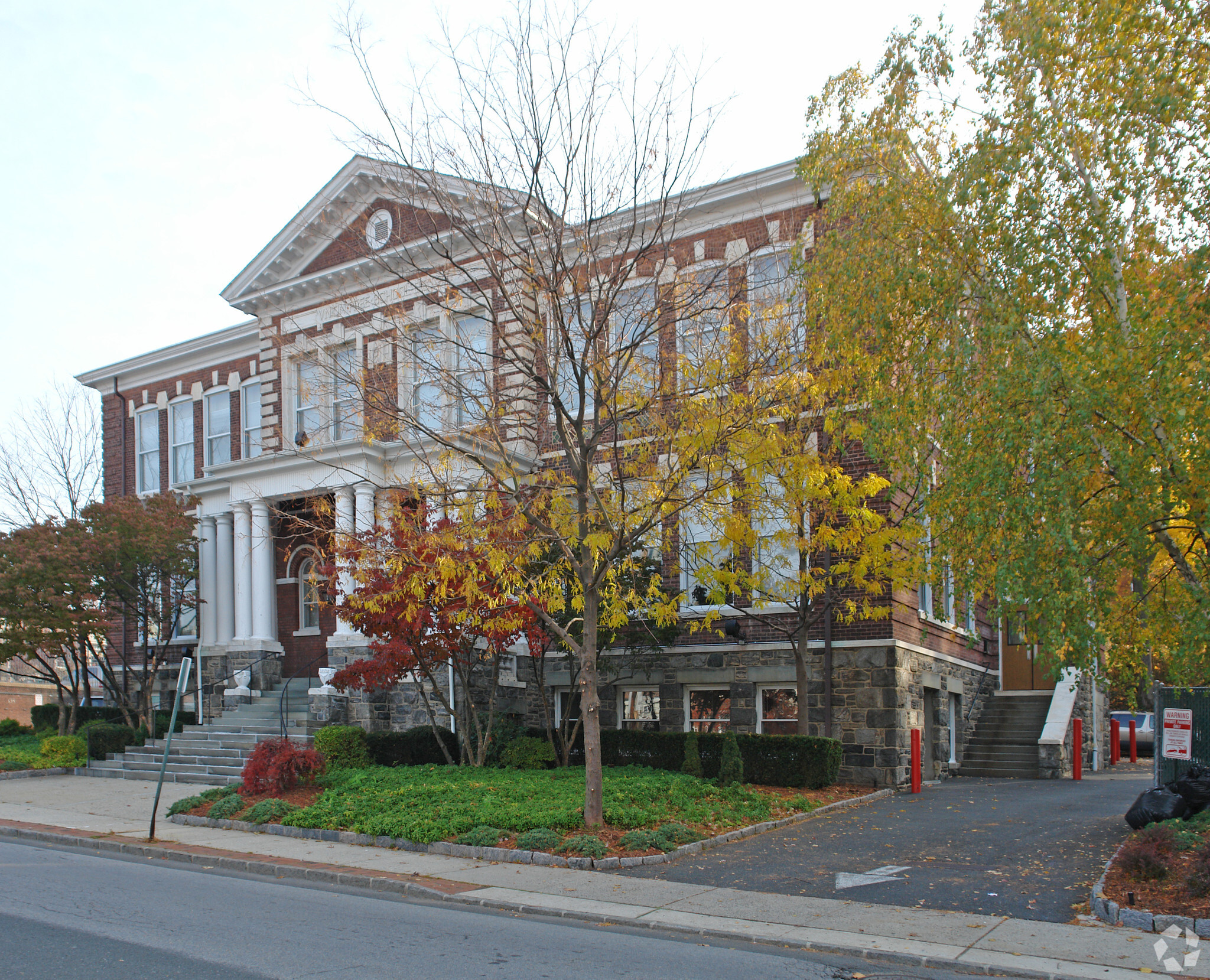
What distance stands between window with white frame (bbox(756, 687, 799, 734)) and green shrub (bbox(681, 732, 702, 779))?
8.90 ft

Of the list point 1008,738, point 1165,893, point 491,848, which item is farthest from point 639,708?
point 1165,893

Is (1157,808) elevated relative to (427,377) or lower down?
lower down

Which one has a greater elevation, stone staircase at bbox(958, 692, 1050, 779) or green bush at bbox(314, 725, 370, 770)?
green bush at bbox(314, 725, 370, 770)

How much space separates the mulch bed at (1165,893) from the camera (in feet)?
26.9

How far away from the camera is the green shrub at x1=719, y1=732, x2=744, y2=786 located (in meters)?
16.6

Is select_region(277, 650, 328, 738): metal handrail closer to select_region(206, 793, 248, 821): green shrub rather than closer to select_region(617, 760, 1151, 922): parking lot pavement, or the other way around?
select_region(206, 793, 248, 821): green shrub

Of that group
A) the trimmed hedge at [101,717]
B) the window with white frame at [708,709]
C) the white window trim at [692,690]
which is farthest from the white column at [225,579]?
the window with white frame at [708,709]

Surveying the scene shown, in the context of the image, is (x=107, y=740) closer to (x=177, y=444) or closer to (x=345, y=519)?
(x=345, y=519)

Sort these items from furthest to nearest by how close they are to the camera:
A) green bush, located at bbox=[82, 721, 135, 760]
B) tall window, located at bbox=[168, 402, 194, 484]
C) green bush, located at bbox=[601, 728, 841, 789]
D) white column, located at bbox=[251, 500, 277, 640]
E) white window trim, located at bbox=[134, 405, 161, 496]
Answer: white window trim, located at bbox=[134, 405, 161, 496] < tall window, located at bbox=[168, 402, 194, 484] < white column, located at bbox=[251, 500, 277, 640] < green bush, located at bbox=[82, 721, 135, 760] < green bush, located at bbox=[601, 728, 841, 789]

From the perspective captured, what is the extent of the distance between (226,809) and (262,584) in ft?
31.2

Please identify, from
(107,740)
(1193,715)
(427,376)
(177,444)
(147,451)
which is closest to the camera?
(1193,715)

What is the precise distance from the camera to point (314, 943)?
25.6 ft

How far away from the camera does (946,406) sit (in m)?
10.9

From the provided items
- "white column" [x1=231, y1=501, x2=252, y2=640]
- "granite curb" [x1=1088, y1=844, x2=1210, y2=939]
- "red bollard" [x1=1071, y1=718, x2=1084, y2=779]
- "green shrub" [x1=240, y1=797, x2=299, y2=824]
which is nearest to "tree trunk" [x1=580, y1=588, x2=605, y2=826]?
"green shrub" [x1=240, y1=797, x2=299, y2=824]
